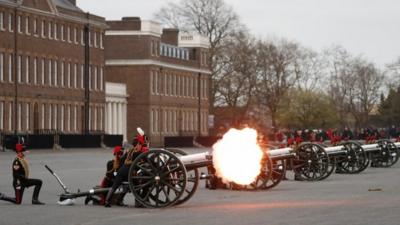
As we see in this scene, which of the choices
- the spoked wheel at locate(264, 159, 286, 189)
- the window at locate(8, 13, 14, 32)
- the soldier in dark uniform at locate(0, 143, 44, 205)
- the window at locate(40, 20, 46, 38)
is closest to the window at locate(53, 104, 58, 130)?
the window at locate(40, 20, 46, 38)

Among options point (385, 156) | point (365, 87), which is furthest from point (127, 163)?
point (365, 87)

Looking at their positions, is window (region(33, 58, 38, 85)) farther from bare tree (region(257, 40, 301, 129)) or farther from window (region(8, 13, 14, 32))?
bare tree (region(257, 40, 301, 129))

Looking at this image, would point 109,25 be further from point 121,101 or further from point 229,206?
point 229,206

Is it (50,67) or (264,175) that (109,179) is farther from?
(50,67)

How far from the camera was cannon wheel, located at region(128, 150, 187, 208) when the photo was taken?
2605 centimetres

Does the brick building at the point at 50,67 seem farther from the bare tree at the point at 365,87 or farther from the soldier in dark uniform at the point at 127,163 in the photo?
the bare tree at the point at 365,87

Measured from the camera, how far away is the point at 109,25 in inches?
4636

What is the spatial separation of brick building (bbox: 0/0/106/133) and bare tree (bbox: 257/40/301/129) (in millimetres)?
38471

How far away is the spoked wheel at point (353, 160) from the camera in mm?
45719

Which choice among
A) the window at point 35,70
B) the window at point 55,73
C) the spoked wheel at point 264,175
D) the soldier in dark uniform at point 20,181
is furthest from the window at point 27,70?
the soldier in dark uniform at point 20,181

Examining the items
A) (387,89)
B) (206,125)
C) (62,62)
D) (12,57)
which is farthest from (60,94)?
(387,89)

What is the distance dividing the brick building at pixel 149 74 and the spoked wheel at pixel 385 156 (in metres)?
60.0

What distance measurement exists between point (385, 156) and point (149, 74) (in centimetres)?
6575

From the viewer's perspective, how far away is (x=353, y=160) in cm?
4606
